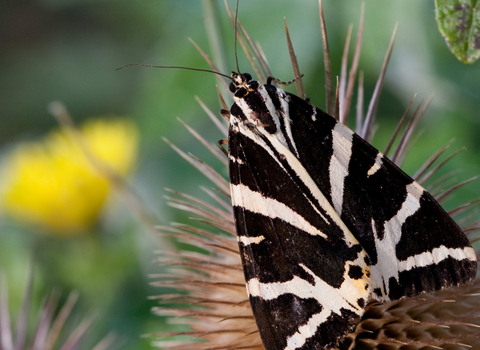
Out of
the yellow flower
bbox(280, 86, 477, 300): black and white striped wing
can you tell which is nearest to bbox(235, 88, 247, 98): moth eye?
bbox(280, 86, 477, 300): black and white striped wing

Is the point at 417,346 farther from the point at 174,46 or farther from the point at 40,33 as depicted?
the point at 40,33

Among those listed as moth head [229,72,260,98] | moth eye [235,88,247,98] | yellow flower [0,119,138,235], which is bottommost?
moth eye [235,88,247,98]

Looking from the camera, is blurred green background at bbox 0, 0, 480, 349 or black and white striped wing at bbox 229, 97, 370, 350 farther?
blurred green background at bbox 0, 0, 480, 349

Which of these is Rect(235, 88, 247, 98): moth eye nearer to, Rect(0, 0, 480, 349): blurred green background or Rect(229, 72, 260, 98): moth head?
Rect(229, 72, 260, 98): moth head

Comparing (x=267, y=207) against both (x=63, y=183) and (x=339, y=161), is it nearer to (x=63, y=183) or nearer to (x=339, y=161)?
(x=339, y=161)

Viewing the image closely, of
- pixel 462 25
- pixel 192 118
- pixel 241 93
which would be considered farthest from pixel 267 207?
pixel 192 118

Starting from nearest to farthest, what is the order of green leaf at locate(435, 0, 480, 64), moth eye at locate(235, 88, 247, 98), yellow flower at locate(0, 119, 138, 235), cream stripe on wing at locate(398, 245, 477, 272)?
green leaf at locate(435, 0, 480, 64) < cream stripe on wing at locate(398, 245, 477, 272) < moth eye at locate(235, 88, 247, 98) < yellow flower at locate(0, 119, 138, 235)
